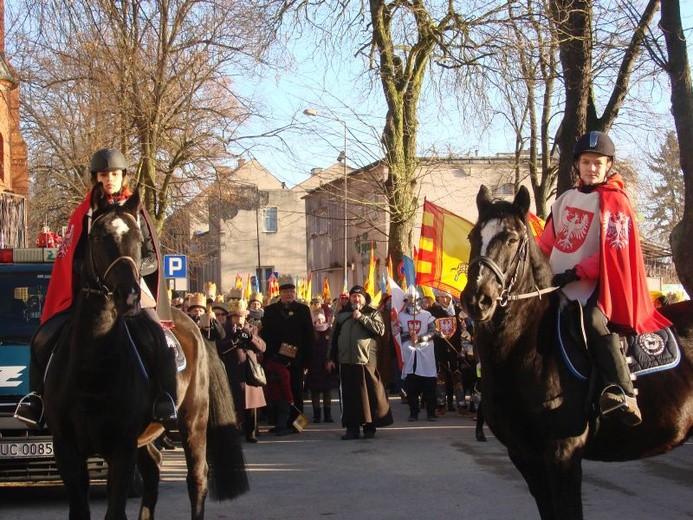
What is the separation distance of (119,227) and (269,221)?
7876cm

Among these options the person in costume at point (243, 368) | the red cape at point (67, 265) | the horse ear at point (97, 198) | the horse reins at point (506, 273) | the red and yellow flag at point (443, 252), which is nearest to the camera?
the horse reins at point (506, 273)

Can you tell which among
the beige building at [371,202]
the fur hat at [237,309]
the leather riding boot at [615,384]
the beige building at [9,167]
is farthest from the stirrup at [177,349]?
the beige building at [371,202]

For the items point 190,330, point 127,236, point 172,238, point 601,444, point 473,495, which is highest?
point 172,238

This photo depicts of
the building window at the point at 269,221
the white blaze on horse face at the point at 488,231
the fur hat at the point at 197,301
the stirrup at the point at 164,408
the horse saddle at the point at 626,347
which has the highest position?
the building window at the point at 269,221

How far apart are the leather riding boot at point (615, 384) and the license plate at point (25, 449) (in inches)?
215

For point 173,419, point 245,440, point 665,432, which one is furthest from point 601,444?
point 245,440

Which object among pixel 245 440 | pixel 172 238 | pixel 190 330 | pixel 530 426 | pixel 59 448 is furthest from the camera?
pixel 172 238

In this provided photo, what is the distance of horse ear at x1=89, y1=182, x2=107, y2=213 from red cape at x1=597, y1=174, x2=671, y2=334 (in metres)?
3.33

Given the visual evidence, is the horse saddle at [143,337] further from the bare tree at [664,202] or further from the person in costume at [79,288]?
the bare tree at [664,202]

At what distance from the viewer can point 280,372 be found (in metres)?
16.1

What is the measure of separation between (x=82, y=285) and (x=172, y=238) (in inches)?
A: 1531

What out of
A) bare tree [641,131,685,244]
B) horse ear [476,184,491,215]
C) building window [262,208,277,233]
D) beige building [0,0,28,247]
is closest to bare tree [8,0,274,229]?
beige building [0,0,28,247]

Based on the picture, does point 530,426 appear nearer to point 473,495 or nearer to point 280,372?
point 473,495

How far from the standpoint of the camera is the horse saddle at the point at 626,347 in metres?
5.99
